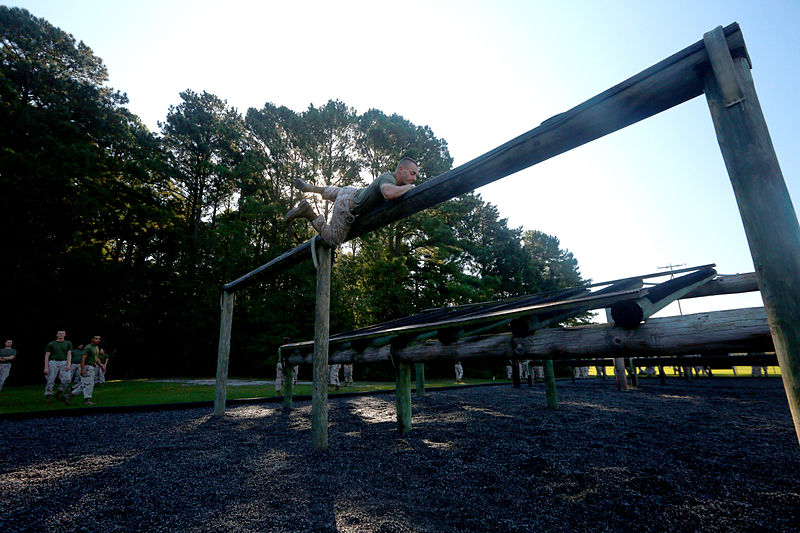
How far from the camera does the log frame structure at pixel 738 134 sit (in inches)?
63.7

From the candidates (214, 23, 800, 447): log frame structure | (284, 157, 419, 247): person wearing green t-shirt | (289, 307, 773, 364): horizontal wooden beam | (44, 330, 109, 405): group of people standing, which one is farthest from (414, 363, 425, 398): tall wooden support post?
(214, 23, 800, 447): log frame structure

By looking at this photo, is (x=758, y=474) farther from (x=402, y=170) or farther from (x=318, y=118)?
(x=318, y=118)

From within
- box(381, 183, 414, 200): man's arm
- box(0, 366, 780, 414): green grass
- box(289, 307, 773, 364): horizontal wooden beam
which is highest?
box(381, 183, 414, 200): man's arm

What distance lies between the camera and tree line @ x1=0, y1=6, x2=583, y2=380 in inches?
770

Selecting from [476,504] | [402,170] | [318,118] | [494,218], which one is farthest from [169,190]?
[476,504]

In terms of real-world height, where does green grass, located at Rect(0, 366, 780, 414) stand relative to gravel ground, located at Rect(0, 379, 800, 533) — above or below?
above

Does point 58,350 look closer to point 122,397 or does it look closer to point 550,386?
point 122,397

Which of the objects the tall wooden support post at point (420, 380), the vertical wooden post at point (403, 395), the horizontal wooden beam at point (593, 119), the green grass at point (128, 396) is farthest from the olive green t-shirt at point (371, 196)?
the green grass at point (128, 396)

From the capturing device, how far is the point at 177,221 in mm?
26594

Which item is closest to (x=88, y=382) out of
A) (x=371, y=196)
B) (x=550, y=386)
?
(x=371, y=196)

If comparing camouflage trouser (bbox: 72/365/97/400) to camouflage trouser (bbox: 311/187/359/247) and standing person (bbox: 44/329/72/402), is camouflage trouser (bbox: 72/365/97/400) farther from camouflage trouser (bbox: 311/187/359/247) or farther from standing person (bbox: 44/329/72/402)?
camouflage trouser (bbox: 311/187/359/247)

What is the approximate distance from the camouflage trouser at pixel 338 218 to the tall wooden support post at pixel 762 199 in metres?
3.26

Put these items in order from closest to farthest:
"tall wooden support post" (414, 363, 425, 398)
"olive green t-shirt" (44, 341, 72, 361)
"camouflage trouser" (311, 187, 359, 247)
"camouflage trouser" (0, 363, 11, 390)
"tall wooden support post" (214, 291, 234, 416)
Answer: "camouflage trouser" (311, 187, 359, 247)
"tall wooden support post" (214, 291, 234, 416)
"olive green t-shirt" (44, 341, 72, 361)
"tall wooden support post" (414, 363, 425, 398)
"camouflage trouser" (0, 363, 11, 390)

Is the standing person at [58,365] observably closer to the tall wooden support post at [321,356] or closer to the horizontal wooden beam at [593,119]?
the tall wooden support post at [321,356]
